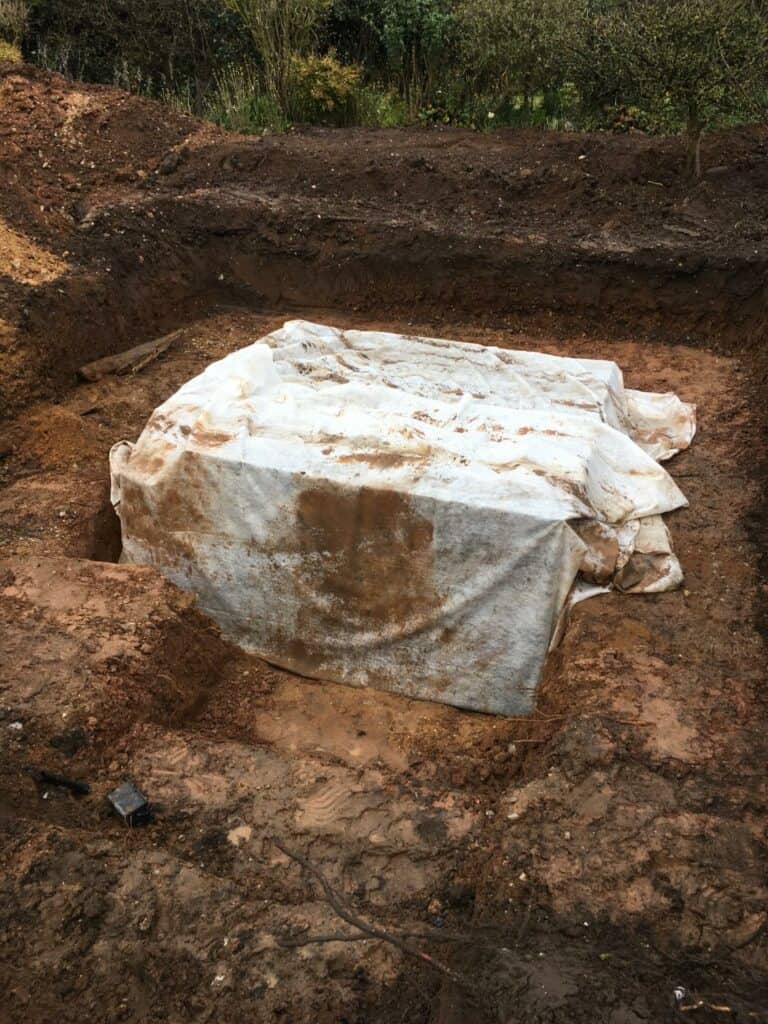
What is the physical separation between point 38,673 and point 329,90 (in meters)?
8.69

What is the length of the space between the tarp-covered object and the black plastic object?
66.2 inches

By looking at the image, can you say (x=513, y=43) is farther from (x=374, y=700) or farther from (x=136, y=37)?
(x=374, y=700)

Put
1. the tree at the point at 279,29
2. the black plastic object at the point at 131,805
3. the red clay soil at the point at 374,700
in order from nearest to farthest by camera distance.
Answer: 1. the red clay soil at the point at 374,700
2. the black plastic object at the point at 131,805
3. the tree at the point at 279,29

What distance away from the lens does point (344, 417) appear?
510 cm

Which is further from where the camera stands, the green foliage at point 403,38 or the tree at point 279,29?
the green foliage at point 403,38

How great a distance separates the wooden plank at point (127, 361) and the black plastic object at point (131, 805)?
4.07 m

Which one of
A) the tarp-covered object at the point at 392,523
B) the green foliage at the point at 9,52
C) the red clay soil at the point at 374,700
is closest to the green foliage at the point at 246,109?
the red clay soil at the point at 374,700

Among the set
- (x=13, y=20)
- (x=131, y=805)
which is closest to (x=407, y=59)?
(x=13, y=20)

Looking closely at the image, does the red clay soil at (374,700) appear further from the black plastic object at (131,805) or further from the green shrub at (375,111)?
the green shrub at (375,111)

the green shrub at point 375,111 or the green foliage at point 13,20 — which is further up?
the green foliage at point 13,20

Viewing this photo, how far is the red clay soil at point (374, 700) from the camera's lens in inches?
111

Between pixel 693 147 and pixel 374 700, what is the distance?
6.63m

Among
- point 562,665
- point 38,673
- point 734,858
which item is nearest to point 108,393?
point 38,673

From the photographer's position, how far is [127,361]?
6.97 m
